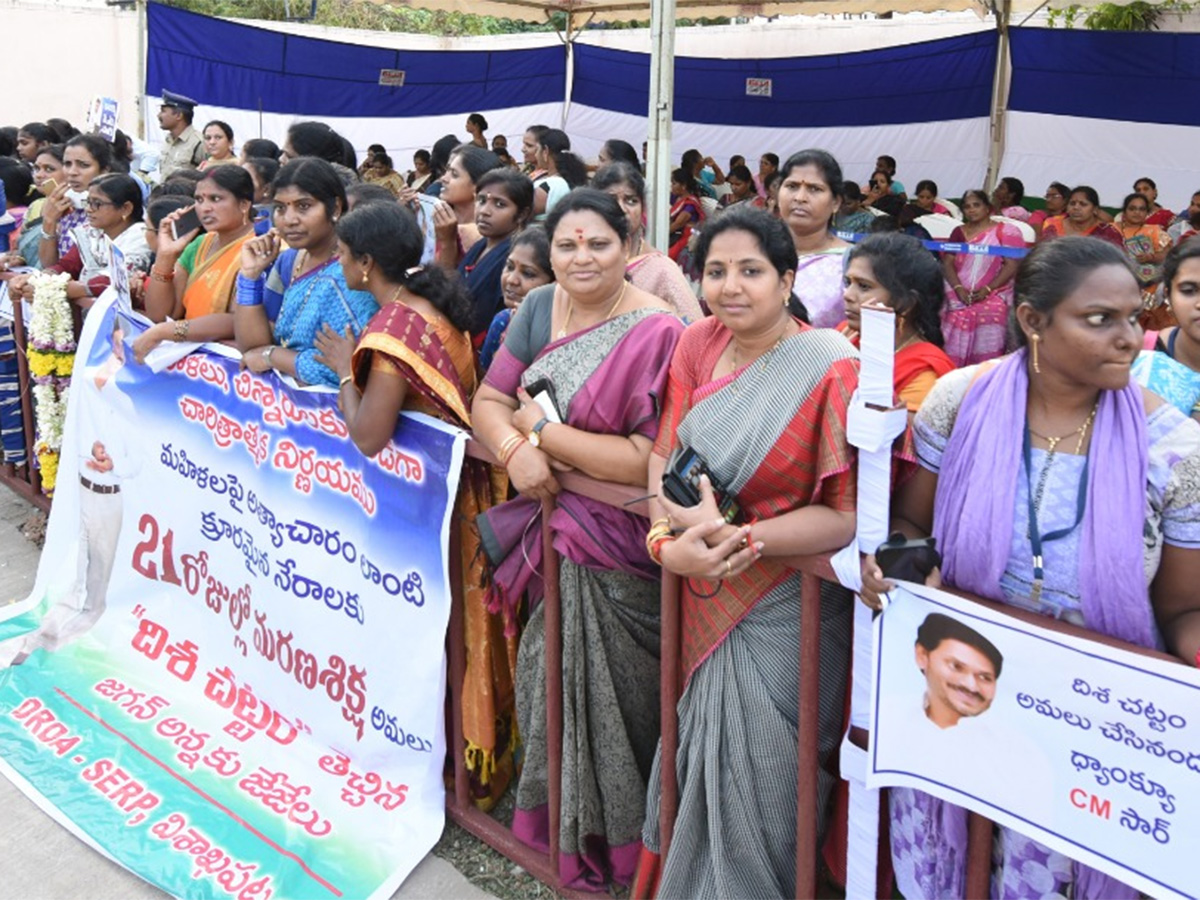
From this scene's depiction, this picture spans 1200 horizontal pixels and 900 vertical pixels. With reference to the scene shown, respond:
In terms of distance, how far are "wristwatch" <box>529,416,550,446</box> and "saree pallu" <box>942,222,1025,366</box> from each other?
3805 millimetres

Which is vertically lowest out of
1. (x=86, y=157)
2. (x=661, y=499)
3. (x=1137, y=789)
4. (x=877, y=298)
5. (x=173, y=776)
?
(x=173, y=776)

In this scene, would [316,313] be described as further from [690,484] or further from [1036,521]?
[1036,521]

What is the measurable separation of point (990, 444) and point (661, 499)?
0.64 metres

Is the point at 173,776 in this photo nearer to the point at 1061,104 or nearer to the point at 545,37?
the point at 1061,104

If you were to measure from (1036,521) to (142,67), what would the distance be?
979 centimetres

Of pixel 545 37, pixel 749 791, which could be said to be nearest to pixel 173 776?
pixel 749 791

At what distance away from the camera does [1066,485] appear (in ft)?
5.90

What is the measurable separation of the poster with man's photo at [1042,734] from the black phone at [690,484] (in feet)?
1.22

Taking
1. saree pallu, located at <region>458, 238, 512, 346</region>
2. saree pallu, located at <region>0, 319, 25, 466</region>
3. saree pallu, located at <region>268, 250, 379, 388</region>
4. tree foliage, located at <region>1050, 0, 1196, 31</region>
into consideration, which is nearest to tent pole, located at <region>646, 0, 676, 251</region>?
saree pallu, located at <region>458, 238, 512, 346</region>

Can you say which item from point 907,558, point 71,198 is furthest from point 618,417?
point 71,198

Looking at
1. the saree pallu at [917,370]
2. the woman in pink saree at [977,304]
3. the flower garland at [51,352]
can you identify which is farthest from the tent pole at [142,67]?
the saree pallu at [917,370]

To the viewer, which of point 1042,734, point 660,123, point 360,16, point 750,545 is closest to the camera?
point 1042,734

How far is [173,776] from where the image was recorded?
321 cm

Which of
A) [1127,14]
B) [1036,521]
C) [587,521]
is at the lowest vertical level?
[587,521]
